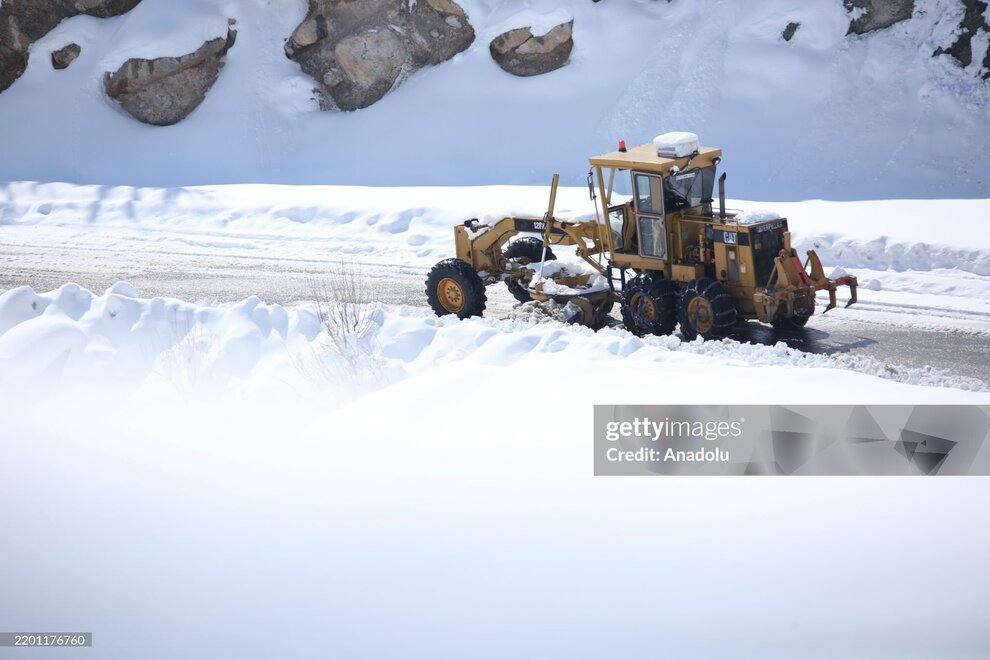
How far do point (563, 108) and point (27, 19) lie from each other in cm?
1524

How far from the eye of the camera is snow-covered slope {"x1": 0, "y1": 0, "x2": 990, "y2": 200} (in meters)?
22.5

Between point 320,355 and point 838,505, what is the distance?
508 cm

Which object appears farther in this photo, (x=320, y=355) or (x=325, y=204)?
(x=325, y=204)

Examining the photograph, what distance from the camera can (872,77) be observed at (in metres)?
23.6

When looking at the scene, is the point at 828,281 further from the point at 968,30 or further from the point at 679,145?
the point at 968,30

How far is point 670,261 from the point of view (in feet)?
Result: 40.3

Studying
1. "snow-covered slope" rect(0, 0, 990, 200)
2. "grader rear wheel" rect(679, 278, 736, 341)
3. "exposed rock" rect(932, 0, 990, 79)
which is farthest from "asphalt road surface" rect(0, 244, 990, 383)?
"exposed rock" rect(932, 0, 990, 79)

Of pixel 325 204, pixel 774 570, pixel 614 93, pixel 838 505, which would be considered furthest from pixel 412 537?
pixel 614 93

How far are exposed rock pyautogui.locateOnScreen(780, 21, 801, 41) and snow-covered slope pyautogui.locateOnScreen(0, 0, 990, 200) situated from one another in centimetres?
19

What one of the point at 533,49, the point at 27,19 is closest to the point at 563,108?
→ the point at 533,49

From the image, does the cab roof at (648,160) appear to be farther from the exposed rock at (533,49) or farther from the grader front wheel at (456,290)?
the exposed rock at (533,49)

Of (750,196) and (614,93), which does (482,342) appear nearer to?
(750,196)

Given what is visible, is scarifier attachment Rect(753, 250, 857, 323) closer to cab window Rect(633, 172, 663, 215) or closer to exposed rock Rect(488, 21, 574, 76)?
cab window Rect(633, 172, 663, 215)

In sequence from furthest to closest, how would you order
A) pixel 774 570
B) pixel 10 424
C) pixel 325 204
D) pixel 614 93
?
pixel 614 93
pixel 325 204
pixel 10 424
pixel 774 570
